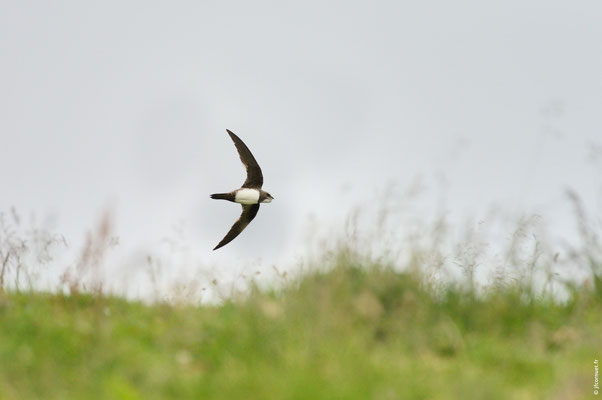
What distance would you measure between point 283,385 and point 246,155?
25.8 ft

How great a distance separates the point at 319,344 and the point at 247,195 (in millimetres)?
7044

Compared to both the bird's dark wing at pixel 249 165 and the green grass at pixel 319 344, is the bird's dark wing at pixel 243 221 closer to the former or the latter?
the bird's dark wing at pixel 249 165

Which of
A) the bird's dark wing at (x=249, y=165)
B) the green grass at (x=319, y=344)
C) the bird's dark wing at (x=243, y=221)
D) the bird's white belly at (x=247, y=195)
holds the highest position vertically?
the bird's dark wing at (x=249, y=165)

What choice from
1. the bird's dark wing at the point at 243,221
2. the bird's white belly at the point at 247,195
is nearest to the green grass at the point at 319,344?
the bird's white belly at the point at 247,195

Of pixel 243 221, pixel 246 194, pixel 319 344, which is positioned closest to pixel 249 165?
pixel 246 194

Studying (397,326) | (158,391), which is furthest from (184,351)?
(397,326)

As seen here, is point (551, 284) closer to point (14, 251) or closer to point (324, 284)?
point (324, 284)

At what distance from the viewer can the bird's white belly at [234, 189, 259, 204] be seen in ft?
39.7

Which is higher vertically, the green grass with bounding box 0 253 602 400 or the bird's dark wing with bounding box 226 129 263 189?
the bird's dark wing with bounding box 226 129 263 189

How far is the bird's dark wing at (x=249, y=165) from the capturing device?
1225 centimetres

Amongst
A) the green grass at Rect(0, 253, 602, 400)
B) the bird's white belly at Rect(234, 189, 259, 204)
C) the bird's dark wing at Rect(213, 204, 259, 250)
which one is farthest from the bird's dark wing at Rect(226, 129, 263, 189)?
the green grass at Rect(0, 253, 602, 400)

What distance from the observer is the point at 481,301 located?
6723 millimetres

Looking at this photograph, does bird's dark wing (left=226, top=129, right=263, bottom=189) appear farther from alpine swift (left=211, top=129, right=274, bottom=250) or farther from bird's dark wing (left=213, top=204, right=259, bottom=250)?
bird's dark wing (left=213, top=204, right=259, bottom=250)

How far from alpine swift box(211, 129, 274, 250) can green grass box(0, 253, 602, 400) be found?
5047 mm
